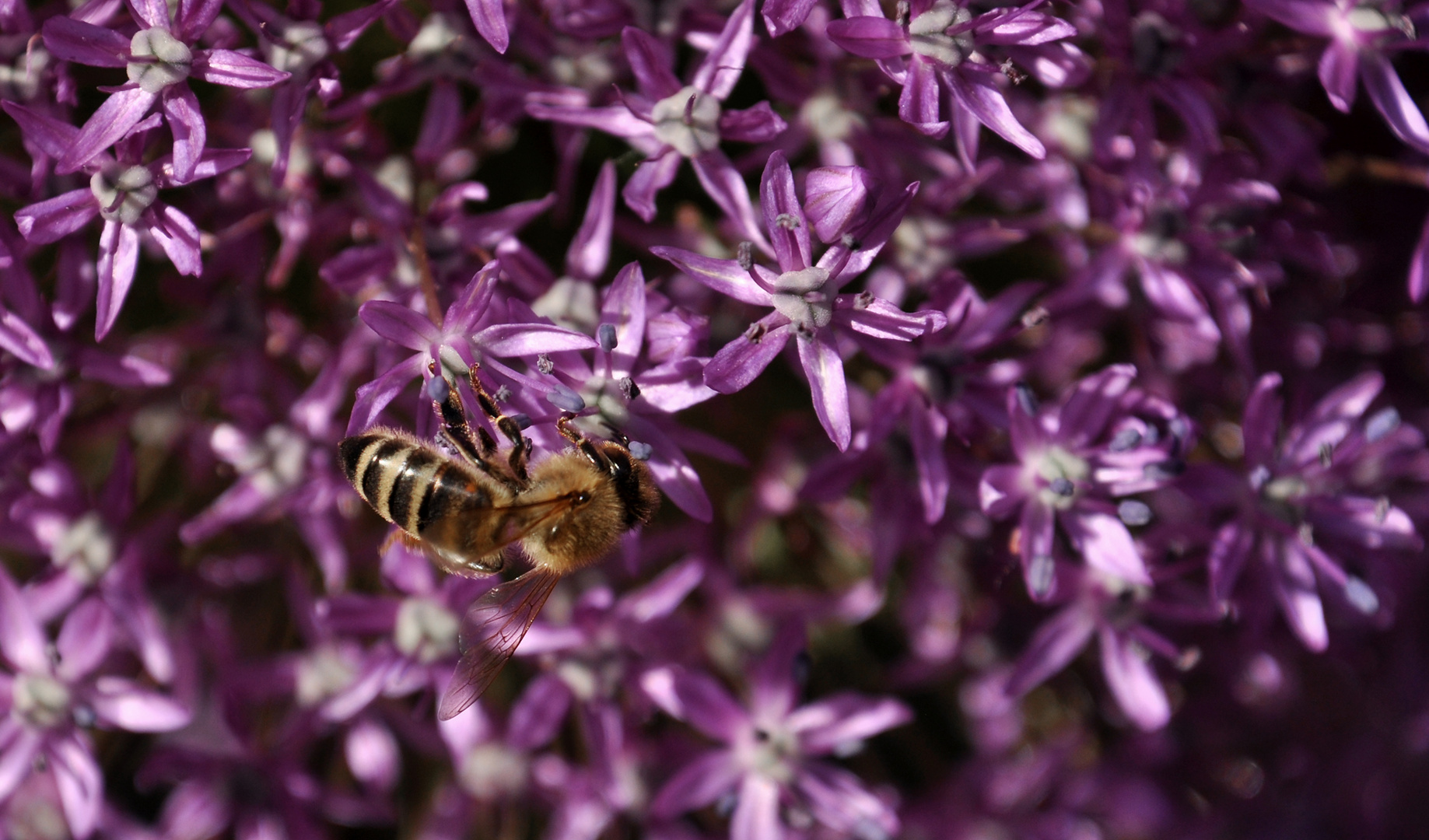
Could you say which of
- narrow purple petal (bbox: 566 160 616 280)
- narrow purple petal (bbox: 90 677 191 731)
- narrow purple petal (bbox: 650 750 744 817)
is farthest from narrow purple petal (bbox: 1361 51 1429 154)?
narrow purple petal (bbox: 90 677 191 731)

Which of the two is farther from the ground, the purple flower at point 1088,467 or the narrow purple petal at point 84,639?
the purple flower at point 1088,467

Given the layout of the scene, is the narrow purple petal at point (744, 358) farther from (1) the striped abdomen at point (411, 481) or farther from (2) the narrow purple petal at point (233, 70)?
Answer: (2) the narrow purple petal at point (233, 70)

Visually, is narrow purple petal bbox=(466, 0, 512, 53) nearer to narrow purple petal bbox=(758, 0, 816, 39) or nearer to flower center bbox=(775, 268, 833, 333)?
narrow purple petal bbox=(758, 0, 816, 39)

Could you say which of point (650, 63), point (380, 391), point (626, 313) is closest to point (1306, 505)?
point (626, 313)

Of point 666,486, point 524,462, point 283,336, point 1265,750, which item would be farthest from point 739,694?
point 1265,750

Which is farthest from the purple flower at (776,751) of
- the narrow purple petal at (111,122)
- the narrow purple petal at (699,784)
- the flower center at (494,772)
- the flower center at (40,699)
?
the narrow purple petal at (111,122)

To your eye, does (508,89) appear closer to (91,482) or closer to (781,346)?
(781,346)
